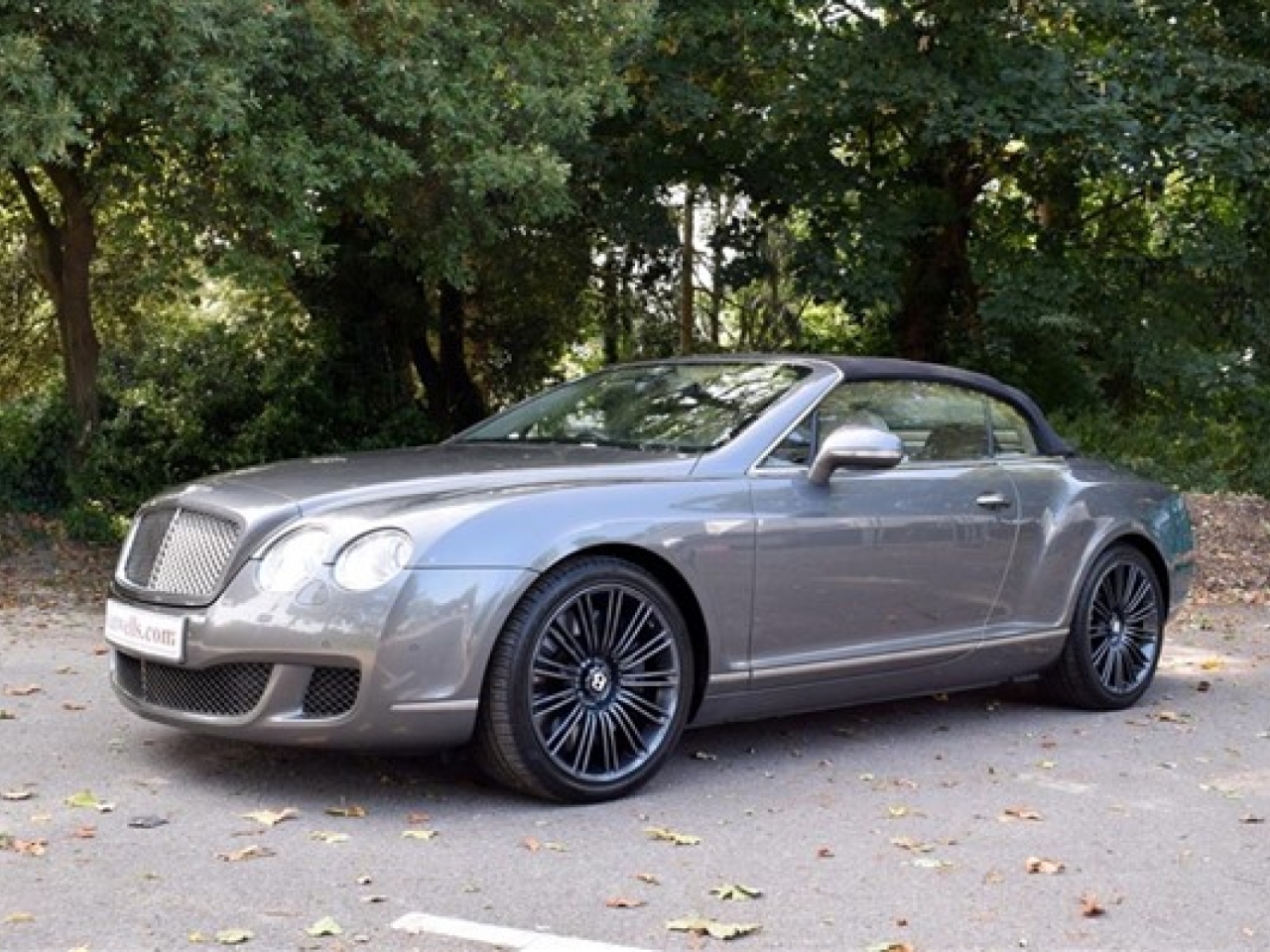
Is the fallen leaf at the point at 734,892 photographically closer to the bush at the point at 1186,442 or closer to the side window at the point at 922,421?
the side window at the point at 922,421

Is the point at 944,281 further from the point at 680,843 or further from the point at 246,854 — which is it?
the point at 246,854

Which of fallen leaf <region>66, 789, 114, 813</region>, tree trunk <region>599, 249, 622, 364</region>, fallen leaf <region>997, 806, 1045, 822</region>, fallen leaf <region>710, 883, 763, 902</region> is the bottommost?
fallen leaf <region>997, 806, 1045, 822</region>

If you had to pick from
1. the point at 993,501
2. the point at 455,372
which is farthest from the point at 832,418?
the point at 455,372

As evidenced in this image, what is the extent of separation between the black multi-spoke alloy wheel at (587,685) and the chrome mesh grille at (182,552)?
3.21 feet

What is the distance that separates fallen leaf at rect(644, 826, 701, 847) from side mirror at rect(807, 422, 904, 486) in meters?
1.59

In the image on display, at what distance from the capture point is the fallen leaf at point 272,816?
530 cm

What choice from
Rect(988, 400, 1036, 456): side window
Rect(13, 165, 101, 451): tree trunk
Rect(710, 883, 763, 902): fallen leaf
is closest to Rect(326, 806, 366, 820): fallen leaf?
Rect(710, 883, 763, 902): fallen leaf

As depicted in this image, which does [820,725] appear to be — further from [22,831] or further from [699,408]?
[22,831]

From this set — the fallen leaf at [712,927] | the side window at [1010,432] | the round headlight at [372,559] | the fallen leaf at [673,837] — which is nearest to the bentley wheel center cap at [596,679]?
the fallen leaf at [673,837]

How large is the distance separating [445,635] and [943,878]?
170 cm

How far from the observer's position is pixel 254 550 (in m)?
5.43

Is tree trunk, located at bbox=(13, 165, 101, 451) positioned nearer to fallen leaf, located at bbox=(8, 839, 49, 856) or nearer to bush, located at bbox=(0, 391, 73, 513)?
bush, located at bbox=(0, 391, 73, 513)

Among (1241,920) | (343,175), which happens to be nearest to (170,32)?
(343,175)

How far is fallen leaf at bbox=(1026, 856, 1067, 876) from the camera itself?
501 cm
